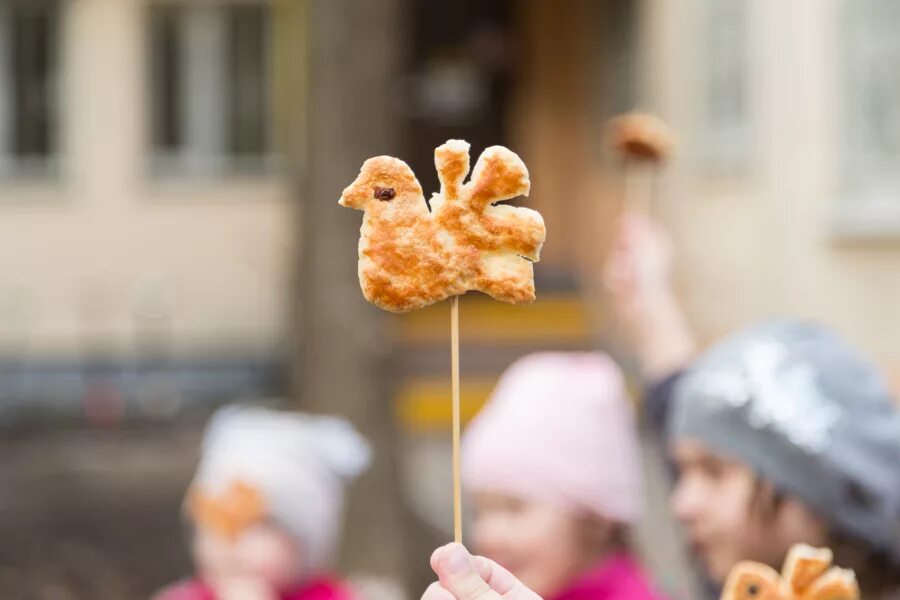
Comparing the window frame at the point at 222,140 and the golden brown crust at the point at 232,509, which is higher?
the window frame at the point at 222,140

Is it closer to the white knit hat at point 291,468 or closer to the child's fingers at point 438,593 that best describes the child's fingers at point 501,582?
the child's fingers at point 438,593

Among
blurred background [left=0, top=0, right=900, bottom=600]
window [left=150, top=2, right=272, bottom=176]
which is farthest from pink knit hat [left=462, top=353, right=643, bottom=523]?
window [left=150, top=2, right=272, bottom=176]

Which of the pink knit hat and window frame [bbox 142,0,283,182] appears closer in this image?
the pink knit hat

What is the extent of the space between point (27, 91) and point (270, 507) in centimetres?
1167

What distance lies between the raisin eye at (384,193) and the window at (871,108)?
6.95 meters

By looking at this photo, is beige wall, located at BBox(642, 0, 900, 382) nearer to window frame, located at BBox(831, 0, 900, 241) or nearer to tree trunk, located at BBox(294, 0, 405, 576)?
window frame, located at BBox(831, 0, 900, 241)

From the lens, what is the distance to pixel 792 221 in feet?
28.9

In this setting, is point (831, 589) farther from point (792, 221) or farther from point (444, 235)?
point (792, 221)

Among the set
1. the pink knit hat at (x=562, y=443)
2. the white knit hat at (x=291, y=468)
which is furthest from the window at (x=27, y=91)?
the pink knit hat at (x=562, y=443)

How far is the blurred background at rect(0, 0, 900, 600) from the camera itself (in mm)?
6543

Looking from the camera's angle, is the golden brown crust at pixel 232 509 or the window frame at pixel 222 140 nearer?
the golden brown crust at pixel 232 509

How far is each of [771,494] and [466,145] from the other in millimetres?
914

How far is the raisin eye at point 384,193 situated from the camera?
64.3 inches

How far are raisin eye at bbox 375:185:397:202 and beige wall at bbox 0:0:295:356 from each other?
1189cm
